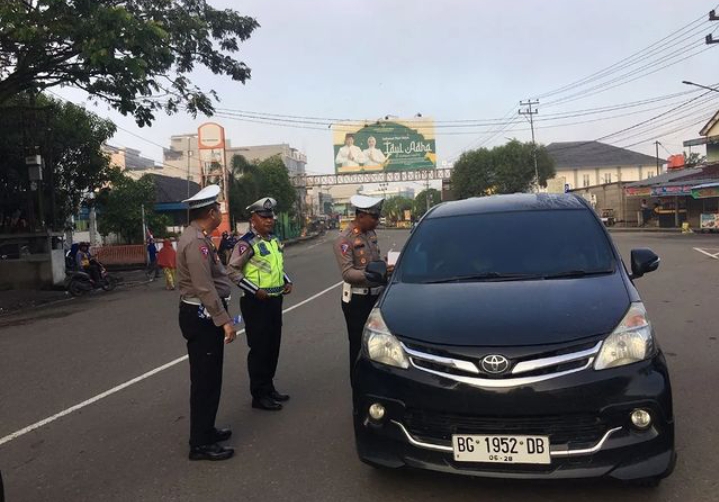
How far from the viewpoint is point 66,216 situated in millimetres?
20766

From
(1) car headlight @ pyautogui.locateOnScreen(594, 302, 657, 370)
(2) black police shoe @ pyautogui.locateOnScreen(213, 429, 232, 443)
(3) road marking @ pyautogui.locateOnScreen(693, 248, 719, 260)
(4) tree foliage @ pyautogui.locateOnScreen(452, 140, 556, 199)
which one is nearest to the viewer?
(1) car headlight @ pyautogui.locateOnScreen(594, 302, 657, 370)

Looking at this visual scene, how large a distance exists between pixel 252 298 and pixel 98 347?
14.6ft

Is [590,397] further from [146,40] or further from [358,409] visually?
[146,40]

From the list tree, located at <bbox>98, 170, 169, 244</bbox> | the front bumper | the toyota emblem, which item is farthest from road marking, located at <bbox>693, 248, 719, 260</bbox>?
tree, located at <bbox>98, 170, 169, 244</bbox>

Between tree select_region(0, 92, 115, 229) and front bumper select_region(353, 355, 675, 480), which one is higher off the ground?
tree select_region(0, 92, 115, 229)

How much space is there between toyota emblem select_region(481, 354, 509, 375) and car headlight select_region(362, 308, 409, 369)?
16.6 inches

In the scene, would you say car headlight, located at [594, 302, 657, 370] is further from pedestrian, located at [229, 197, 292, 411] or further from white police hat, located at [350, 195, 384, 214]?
pedestrian, located at [229, 197, 292, 411]

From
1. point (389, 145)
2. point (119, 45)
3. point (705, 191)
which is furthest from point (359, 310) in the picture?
point (389, 145)

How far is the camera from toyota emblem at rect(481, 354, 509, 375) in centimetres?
292

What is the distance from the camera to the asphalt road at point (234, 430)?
136 inches

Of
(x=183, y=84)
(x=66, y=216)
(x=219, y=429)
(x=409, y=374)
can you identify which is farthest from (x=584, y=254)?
(x=66, y=216)

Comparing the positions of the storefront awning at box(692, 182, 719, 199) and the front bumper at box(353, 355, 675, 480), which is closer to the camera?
the front bumper at box(353, 355, 675, 480)

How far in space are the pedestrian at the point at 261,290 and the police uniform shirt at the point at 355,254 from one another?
1.78ft

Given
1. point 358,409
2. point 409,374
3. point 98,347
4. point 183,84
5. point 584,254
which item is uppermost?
point 183,84
